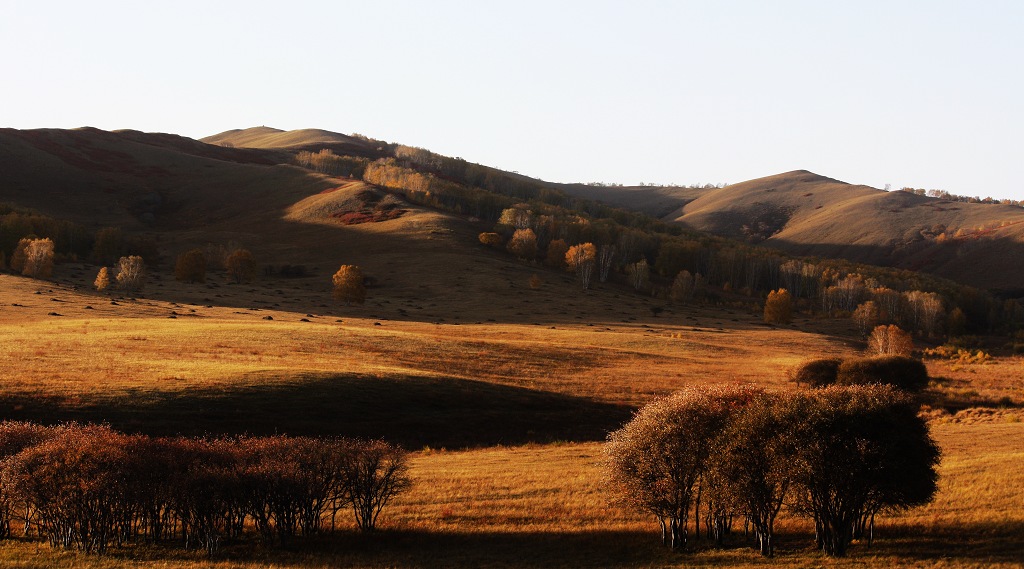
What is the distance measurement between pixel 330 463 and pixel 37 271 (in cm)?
11669

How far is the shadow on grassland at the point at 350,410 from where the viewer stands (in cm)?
4519

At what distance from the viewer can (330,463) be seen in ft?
96.5

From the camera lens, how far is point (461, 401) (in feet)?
186

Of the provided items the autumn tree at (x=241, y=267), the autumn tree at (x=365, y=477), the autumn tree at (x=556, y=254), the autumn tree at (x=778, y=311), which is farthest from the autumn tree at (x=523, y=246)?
the autumn tree at (x=365, y=477)

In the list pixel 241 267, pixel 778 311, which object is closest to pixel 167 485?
pixel 241 267

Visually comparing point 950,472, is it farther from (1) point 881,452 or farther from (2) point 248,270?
(2) point 248,270

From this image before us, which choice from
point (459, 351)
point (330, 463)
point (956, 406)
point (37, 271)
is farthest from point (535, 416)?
point (37, 271)

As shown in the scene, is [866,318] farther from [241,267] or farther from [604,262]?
[241,267]

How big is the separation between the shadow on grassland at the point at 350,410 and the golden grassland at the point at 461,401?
16cm

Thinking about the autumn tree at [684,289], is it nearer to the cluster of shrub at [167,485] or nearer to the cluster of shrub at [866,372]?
the cluster of shrub at [866,372]

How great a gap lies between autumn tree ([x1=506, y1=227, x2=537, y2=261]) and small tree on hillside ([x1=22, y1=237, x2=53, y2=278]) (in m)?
94.2

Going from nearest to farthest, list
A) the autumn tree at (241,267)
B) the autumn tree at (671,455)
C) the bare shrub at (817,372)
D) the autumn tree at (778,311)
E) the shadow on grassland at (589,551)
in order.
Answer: the shadow on grassland at (589,551) < the autumn tree at (671,455) < the bare shrub at (817,372) < the autumn tree at (778,311) < the autumn tree at (241,267)

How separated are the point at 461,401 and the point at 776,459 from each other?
33660 millimetres

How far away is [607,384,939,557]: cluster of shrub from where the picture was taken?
24.8 meters
